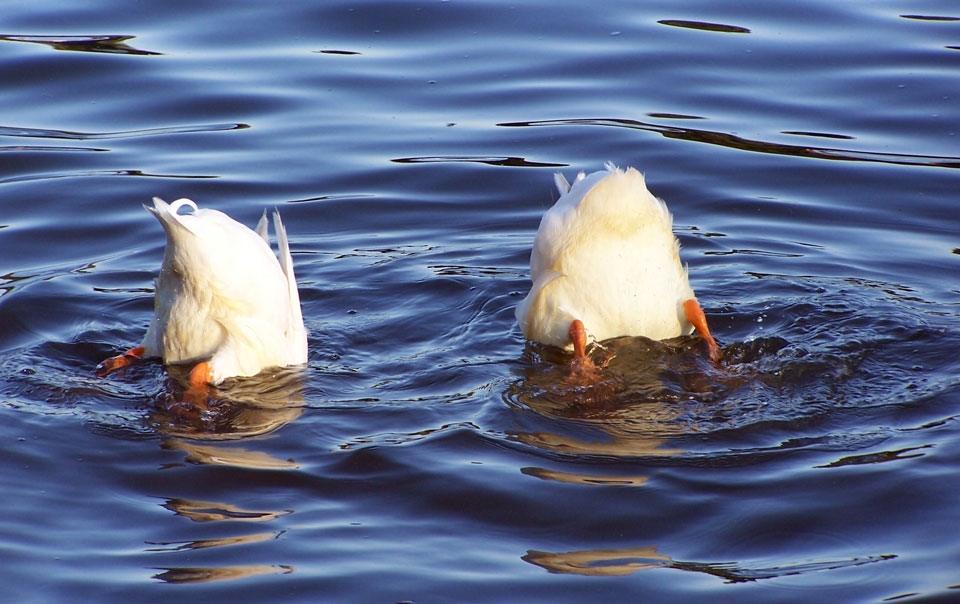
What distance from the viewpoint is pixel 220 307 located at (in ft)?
17.6

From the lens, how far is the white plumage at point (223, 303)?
516 centimetres

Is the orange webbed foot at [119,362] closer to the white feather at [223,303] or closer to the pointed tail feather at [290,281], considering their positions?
the white feather at [223,303]

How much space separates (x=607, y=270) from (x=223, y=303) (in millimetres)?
1759

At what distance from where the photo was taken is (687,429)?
193 inches

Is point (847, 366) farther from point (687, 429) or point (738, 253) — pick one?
point (738, 253)

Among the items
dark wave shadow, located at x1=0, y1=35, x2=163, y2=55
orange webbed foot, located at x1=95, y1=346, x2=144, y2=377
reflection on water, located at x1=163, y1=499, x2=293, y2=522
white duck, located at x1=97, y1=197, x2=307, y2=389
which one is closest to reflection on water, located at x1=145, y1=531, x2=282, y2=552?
reflection on water, located at x1=163, y1=499, x2=293, y2=522

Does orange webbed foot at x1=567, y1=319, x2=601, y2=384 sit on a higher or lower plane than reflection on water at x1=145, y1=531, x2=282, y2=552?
higher

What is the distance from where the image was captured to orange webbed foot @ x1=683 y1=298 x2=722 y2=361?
5727 millimetres

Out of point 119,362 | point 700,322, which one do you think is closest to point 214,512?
point 119,362

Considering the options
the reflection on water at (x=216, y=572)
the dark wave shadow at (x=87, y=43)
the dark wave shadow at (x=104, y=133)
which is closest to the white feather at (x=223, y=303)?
the reflection on water at (x=216, y=572)

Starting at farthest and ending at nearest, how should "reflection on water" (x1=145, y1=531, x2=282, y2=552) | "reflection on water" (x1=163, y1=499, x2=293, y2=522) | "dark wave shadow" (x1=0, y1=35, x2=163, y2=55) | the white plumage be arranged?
1. "dark wave shadow" (x1=0, y1=35, x2=163, y2=55)
2. the white plumage
3. "reflection on water" (x1=163, y1=499, x2=293, y2=522)
4. "reflection on water" (x1=145, y1=531, x2=282, y2=552)

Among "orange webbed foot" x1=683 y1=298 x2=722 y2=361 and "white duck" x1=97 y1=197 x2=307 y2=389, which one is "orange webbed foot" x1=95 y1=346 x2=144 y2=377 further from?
"orange webbed foot" x1=683 y1=298 x2=722 y2=361

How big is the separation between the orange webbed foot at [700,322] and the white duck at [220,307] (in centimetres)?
186

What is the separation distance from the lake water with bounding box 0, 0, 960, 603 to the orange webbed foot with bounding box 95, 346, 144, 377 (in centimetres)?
11
